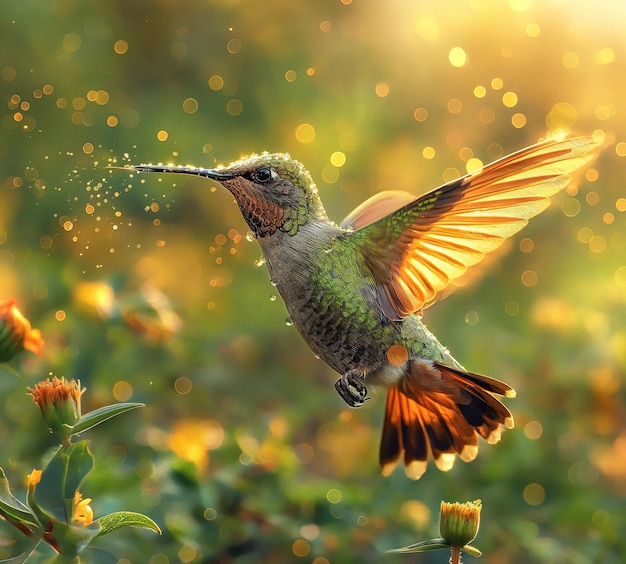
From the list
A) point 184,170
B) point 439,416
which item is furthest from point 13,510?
point 439,416

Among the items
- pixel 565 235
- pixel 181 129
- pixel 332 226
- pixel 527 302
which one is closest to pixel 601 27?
pixel 565 235

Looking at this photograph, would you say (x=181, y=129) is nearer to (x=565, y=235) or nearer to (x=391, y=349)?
(x=565, y=235)

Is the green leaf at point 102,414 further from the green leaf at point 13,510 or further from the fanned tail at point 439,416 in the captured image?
the fanned tail at point 439,416

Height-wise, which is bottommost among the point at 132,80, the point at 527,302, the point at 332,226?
the point at 527,302

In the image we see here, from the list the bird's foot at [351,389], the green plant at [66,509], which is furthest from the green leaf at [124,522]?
the bird's foot at [351,389]

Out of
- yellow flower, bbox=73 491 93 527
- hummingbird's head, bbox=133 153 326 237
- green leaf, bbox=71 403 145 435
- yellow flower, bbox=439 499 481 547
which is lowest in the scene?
yellow flower, bbox=439 499 481 547

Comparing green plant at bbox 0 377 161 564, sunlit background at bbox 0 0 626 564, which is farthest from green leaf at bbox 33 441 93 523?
sunlit background at bbox 0 0 626 564

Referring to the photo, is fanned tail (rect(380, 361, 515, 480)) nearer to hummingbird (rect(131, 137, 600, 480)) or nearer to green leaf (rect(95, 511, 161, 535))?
hummingbird (rect(131, 137, 600, 480))
